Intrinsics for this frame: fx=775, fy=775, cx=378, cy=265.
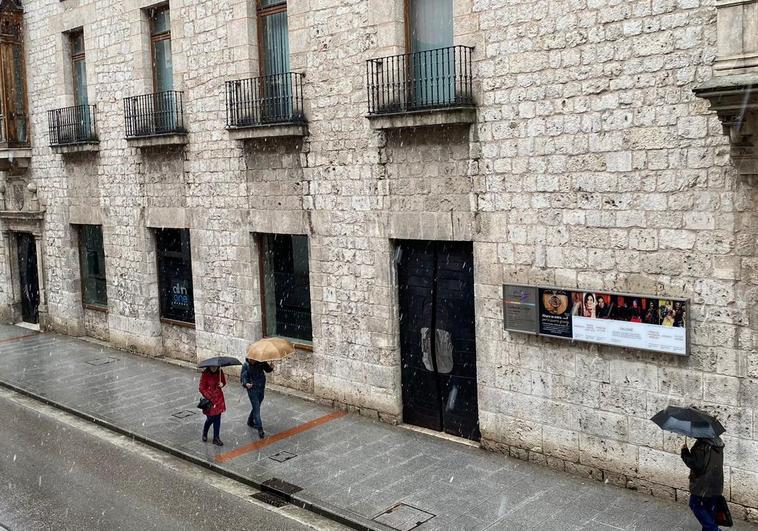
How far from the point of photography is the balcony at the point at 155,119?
52.2 ft

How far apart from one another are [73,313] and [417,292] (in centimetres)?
1188

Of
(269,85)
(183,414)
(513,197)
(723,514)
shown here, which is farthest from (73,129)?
(723,514)

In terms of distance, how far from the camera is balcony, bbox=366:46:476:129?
35.2 ft

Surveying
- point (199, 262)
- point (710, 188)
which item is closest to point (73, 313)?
point (199, 262)

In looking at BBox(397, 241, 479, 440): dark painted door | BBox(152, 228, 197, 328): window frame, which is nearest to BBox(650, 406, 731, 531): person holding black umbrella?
BBox(397, 241, 479, 440): dark painted door

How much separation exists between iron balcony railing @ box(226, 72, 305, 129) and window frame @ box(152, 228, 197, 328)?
10.6ft

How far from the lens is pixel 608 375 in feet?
31.9

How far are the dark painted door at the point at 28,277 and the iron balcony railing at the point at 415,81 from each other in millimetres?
14476

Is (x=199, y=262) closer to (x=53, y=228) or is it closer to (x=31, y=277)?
(x=53, y=228)

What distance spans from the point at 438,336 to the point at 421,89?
378 centimetres

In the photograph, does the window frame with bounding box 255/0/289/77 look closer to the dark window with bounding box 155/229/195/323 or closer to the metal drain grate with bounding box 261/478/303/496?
the dark window with bounding box 155/229/195/323

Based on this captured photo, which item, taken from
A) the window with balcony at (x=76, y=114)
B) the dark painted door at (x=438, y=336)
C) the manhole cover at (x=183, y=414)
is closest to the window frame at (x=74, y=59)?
the window with balcony at (x=76, y=114)

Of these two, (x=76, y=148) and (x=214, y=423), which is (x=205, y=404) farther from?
(x=76, y=148)

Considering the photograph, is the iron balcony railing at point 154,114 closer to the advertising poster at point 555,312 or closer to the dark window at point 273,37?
the dark window at point 273,37
